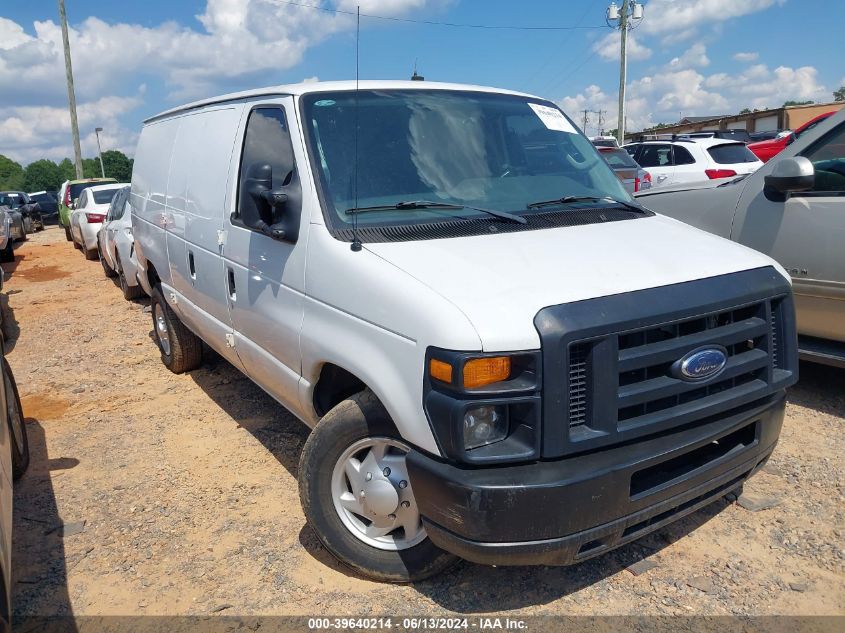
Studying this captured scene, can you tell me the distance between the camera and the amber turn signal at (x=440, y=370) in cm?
244

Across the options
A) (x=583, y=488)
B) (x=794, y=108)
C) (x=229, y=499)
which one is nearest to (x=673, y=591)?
(x=583, y=488)

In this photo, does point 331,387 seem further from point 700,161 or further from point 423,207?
point 700,161

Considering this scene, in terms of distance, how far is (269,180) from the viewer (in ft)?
10.9

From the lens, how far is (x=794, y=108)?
3008 cm

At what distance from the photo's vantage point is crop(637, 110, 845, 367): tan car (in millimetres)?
4441

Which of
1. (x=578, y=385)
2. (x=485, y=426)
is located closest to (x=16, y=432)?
(x=485, y=426)

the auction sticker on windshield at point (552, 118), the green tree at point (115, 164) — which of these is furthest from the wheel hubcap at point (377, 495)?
the green tree at point (115, 164)

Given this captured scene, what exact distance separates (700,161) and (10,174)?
111 m

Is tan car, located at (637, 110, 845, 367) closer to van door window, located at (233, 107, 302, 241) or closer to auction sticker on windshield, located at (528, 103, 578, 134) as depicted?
auction sticker on windshield, located at (528, 103, 578, 134)

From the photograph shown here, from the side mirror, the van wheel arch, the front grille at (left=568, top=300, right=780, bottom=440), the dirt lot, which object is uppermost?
the side mirror

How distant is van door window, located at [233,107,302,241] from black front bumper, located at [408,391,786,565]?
141cm

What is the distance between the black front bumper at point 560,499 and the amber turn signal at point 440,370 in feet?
1.11

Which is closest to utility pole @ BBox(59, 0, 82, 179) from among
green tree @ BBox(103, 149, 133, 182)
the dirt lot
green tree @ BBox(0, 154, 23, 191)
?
the dirt lot

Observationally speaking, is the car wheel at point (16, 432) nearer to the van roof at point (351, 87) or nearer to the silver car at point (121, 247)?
the van roof at point (351, 87)
